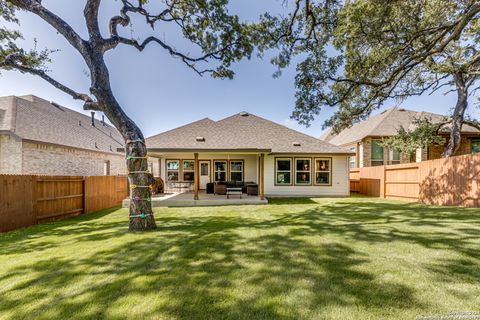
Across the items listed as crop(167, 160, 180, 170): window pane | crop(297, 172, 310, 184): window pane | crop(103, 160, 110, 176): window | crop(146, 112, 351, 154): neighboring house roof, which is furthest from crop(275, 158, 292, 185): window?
crop(103, 160, 110, 176): window

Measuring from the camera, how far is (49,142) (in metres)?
Answer: 13.3

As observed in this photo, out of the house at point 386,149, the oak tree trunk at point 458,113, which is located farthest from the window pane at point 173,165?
A: the oak tree trunk at point 458,113

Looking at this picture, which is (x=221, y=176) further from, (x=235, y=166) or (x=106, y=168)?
(x=106, y=168)

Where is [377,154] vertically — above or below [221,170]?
above

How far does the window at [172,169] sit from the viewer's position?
1606 cm

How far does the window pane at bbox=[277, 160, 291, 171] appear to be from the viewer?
14492 millimetres

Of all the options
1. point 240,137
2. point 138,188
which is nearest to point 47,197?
point 138,188

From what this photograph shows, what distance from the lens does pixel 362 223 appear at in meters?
6.92

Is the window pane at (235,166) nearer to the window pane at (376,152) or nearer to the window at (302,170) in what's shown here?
the window at (302,170)

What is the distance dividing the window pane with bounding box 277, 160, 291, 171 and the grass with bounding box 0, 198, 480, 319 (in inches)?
320

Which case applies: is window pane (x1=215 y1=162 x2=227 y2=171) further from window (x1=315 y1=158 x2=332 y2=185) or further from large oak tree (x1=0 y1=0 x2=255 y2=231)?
large oak tree (x1=0 y1=0 x2=255 y2=231)

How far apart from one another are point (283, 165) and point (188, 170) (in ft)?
21.3

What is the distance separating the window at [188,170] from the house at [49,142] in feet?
23.7

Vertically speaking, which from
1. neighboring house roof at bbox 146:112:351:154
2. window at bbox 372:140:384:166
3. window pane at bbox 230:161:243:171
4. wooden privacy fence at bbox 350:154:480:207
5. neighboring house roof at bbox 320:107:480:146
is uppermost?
neighboring house roof at bbox 320:107:480:146
